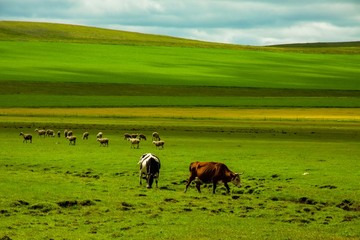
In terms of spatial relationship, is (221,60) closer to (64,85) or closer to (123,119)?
(64,85)

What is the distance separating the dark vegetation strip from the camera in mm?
81875

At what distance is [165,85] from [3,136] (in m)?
43.0

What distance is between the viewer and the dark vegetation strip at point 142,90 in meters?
81.9

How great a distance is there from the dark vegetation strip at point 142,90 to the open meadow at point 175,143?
0.23 m

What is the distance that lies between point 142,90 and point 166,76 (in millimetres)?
12366

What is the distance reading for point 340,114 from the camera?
6800 centimetres

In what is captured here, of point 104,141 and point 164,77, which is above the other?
point 164,77

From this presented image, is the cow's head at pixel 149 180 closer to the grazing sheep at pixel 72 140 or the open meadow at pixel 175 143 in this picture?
the open meadow at pixel 175 143

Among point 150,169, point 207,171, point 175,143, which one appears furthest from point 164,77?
point 207,171

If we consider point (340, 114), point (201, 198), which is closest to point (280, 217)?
point (201, 198)

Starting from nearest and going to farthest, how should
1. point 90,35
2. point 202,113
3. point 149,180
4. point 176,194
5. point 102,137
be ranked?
point 176,194, point 149,180, point 102,137, point 202,113, point 90,35

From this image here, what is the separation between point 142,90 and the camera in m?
85.2

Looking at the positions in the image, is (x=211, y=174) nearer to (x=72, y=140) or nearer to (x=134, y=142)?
(x=134, y=142)

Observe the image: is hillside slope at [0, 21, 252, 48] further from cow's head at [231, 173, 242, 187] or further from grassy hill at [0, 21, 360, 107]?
cow's head at [231, 173, 242, 187]
